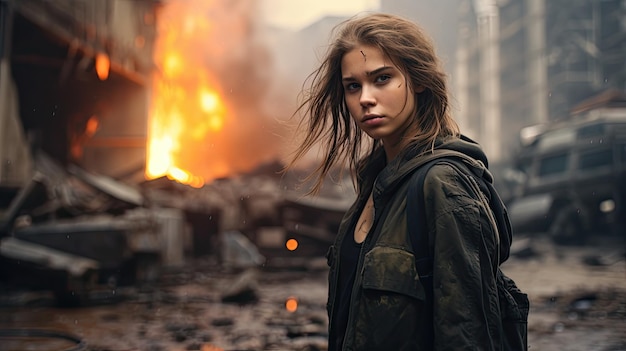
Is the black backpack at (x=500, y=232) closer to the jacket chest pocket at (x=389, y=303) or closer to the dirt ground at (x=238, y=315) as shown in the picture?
the jacket chest pocket at (x=389, y=303)

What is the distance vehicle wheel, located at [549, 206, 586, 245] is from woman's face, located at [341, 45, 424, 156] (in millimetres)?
13540

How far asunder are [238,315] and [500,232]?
215 inches

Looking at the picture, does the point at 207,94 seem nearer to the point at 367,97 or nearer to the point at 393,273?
the point at 367,97

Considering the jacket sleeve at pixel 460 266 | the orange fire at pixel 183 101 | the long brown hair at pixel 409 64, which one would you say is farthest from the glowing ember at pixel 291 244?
the jacket sleeve at pixel 460 266

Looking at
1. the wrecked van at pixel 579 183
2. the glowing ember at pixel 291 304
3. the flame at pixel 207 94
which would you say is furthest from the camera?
the flame at pixel 207 94

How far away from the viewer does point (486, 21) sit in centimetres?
3806

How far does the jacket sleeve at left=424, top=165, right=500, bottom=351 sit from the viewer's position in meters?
1.38

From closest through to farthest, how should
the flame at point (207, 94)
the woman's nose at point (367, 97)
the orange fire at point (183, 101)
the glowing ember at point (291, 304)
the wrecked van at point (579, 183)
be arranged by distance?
the woman's nose at point (367, 97), the glowing ember at point (291, 304), the wrecked van at point (579, 183), the orange fire at point (183, 101), the flame at point (207, 94)

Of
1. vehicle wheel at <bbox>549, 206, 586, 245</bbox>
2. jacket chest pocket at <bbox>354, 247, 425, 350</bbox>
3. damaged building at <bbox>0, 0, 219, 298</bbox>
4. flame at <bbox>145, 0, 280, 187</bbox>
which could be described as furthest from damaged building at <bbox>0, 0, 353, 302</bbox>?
jacket chest pocket at <bbox>354, 247, 425, 350</bbox>

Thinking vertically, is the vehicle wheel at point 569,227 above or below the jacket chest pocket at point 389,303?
above

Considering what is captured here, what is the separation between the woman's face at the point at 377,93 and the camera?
1.69 m

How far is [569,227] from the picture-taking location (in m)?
14.0

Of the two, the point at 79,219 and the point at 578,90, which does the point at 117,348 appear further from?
the point at 578,90

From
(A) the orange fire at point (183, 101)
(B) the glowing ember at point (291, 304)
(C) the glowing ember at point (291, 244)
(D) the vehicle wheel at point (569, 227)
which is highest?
(A) the orange fire at point (183, 101)
